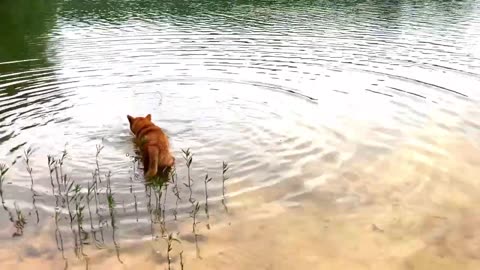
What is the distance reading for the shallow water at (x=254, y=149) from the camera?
20.7ft

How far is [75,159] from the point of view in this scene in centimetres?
877

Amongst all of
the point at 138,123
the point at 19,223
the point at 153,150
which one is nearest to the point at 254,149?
the point at 153,150

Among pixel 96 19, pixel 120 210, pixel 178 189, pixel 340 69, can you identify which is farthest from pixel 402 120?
pixel 96 19

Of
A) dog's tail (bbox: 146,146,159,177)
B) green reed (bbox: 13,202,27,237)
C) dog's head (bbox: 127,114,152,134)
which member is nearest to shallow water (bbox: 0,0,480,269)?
green reed (bbox: 13,202,27,237)

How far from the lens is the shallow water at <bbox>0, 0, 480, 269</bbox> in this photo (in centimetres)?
631

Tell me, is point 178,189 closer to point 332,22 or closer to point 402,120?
point 402,120

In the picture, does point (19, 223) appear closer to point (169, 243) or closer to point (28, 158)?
point (169, 243)

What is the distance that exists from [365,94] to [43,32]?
1527 cm

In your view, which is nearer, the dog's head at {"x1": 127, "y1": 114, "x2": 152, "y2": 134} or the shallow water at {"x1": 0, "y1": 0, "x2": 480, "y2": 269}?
the shallow water at {"x1": 0, "y1": 0, "x2": 480, "y2": 269}

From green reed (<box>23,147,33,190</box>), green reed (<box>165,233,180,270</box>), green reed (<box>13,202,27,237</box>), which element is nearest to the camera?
green reed (<box>165,233,180,270</box>)

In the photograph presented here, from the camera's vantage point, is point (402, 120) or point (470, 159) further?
point (402, 120)

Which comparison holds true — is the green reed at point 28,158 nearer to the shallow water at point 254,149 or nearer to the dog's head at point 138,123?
the shallow water at point 254,149

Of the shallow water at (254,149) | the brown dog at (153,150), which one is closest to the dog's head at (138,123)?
the brown dog at (153,150)

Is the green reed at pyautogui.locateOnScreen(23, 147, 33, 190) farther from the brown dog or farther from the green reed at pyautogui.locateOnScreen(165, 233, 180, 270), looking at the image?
the green reed at pyautogui.locateOnScreen(165, 233, 180, 270)
